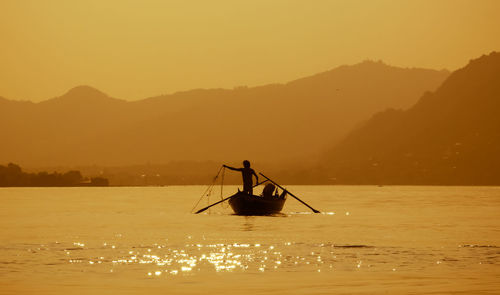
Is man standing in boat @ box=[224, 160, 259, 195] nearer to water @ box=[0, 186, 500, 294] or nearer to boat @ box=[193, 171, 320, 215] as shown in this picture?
boat @ box=[193, 171, 320, 215]

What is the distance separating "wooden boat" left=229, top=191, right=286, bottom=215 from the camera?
8581cm

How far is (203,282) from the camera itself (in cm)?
3444

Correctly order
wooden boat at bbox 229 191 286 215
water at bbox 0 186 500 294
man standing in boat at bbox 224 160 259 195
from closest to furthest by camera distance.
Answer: water at bbox 0 186 500 294 → man standing in boat at bbox 224 160 259 195 → wooden boat at bbox 229 191 286 215

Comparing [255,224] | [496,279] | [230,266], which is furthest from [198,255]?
[255,224]

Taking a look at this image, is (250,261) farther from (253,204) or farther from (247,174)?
(253,204)

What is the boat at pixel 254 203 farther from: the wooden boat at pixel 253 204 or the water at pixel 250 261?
the water at pixel 250 261

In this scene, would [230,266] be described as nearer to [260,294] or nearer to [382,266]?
[382,266]

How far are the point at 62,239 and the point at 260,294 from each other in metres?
31.0

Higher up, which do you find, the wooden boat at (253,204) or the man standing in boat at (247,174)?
the man standing in boat at (247,174)

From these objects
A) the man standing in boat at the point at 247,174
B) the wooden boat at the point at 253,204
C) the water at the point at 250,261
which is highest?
the man standing in boat at the point at 247,174

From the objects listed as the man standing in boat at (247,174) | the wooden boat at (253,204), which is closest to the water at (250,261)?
the man standing in boat at (247,174)

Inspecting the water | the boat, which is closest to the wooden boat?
the boat

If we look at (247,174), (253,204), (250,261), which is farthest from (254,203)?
(250,261)

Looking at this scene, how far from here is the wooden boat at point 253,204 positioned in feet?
282
